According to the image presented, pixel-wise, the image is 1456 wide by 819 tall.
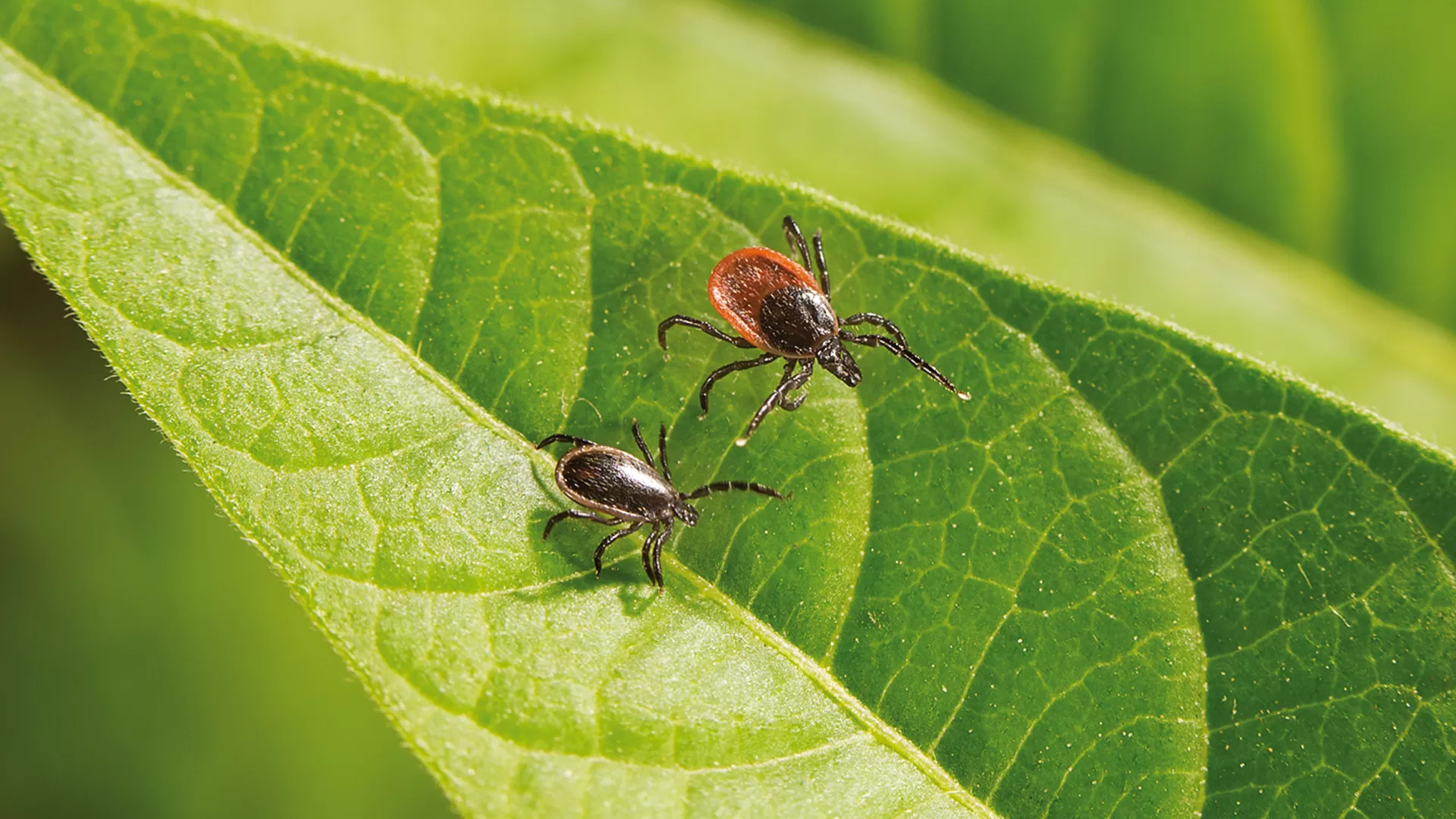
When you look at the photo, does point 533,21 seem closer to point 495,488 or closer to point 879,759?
point 495,488

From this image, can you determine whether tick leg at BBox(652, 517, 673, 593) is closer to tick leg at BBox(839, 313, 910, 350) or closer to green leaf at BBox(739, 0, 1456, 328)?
tick leg at BBox(839, 313, 910, 350)

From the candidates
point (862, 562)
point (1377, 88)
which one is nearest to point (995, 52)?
point (1377, 88)

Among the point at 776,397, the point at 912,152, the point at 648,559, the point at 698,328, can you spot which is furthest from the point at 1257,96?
the point at 648,559

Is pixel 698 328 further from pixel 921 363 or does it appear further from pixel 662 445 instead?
pixel 921 363

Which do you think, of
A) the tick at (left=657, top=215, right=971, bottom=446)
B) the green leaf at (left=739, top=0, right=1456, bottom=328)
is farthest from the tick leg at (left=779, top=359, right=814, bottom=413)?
the green leaf at (left=739, top=0, right=1456, bottom=328)

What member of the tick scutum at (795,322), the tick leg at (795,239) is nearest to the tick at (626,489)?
the tick scutum at (795,322)

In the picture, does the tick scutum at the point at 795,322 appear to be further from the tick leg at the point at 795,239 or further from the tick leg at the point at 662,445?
the tick leg at the point at 662,445
